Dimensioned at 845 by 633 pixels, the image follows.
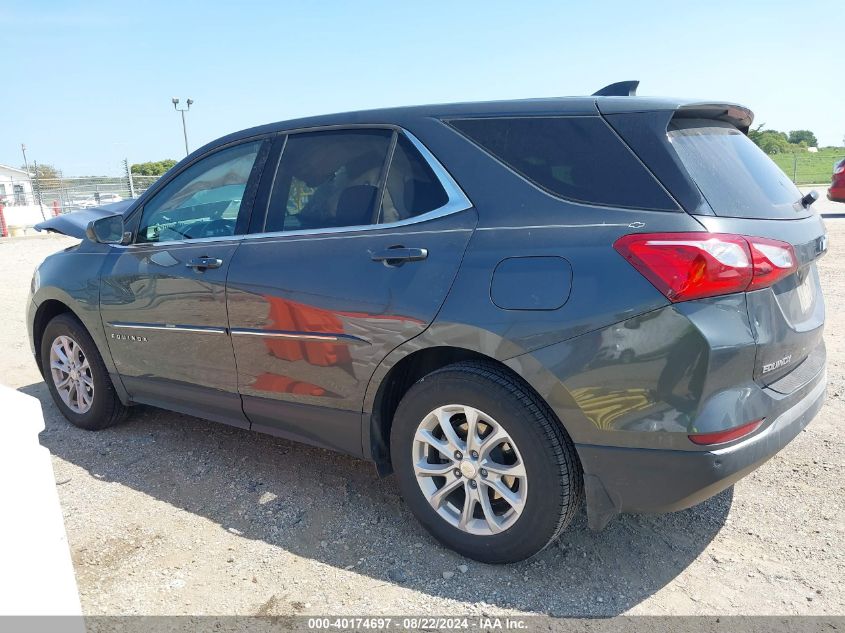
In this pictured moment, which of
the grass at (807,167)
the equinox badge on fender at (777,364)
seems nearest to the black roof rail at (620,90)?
the equinox badge on fender at (777,364)

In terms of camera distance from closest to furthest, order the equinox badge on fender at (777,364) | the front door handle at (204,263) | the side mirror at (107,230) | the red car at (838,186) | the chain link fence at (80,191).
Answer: the equinox badge on fender at (777,364) → the front door handle at (204,263) → the side mirror at (107,230) → the red car at (838,186) → the chain link fence at (80,191)

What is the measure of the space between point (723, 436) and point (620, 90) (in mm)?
1556

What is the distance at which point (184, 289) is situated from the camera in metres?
3.65

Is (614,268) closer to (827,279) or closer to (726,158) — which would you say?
(726,158)

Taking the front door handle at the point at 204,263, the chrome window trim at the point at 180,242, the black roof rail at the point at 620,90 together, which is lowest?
the front door handle at the point at 204,263

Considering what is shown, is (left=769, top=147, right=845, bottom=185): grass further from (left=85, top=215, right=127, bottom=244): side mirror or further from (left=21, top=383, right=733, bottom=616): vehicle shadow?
(left=85, top=215, right=127, bottom=244): side mirror

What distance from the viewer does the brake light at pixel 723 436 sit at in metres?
2.31

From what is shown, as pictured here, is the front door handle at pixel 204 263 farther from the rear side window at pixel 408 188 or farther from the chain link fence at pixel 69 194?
the chain link fence at pixel 69 194

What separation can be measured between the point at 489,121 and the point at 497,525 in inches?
65.7

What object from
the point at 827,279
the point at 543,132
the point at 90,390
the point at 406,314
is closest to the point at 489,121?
the point at 543,132

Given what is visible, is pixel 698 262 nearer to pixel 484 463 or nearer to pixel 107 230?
pixel 484 463

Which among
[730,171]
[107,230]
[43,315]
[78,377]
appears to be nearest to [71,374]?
[78,377]

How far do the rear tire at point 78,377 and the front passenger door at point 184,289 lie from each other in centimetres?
26

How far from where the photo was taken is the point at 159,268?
3.81 metres
